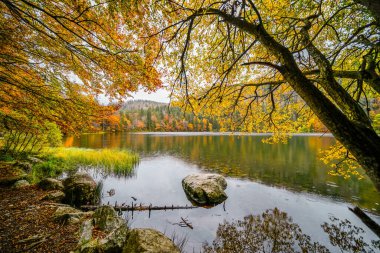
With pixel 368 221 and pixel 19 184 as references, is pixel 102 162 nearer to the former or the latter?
pixel 19 184

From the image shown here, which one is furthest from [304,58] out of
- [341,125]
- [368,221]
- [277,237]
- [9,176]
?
[9,176]

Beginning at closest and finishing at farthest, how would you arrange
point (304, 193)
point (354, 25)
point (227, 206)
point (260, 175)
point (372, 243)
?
point (354, 25) < point (372, 243) < point (227, 206) < point (304, 193) < point (260, 175)

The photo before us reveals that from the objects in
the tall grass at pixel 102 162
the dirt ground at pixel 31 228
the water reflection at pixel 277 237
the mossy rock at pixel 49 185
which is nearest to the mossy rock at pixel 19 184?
the mossy rock at pixel 49 185

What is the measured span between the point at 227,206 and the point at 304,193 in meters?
6.45

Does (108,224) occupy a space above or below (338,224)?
above

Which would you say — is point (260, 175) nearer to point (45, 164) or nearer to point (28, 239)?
point (28, 239)

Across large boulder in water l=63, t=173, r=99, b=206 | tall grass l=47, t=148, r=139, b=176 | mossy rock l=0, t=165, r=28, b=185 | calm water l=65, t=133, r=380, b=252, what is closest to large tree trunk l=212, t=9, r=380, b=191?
calm water l=65, t=133, r=380, b=252

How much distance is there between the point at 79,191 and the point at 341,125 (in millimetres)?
9497

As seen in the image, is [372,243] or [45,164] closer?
[372,243]

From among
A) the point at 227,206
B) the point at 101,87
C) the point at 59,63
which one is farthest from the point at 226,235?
the point at 59,63

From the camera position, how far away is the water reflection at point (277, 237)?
6000mm

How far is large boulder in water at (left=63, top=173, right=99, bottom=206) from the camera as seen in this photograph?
7445 millimetres

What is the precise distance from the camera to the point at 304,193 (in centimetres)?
1172

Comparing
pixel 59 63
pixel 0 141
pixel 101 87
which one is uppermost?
pixel 59 63
